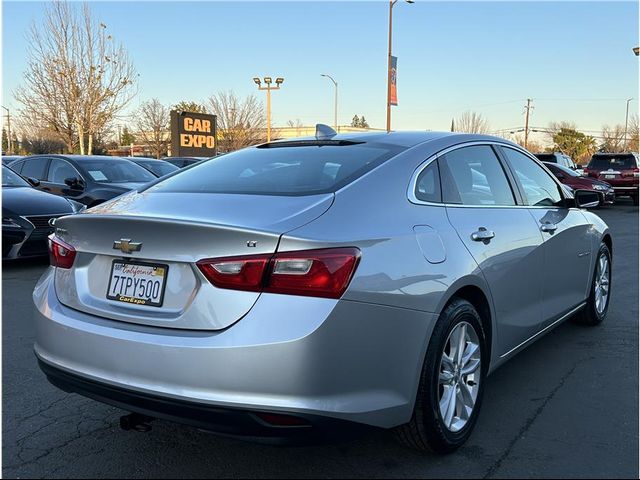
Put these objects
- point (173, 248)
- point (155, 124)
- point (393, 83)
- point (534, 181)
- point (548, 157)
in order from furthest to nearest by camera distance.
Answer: point (155, 124)
point (393, 83)
point (548, 157)
point (534, 181)
point (173, 248)

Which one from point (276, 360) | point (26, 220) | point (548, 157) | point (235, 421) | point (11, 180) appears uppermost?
point (548, 157)

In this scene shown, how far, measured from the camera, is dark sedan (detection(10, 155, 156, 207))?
10139 mm

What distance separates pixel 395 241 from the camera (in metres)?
2.58

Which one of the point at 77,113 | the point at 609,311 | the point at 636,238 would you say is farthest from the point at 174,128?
the point at 609,311

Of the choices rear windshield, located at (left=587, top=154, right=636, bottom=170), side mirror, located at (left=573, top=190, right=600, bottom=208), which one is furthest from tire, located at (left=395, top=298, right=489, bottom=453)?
rear windshield, located at (left=587, top=154, right=636, bottom=170)

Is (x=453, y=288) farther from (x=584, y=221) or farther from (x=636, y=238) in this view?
(x=636, y=238)

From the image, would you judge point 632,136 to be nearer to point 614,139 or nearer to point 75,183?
point 614,139

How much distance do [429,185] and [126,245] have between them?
5.07ft

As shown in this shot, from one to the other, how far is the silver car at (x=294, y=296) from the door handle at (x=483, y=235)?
14mm

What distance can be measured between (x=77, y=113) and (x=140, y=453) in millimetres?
27729

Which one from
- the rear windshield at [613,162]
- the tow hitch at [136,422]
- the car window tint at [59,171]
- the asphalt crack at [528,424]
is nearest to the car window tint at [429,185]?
the asphalt crack at [528,424]

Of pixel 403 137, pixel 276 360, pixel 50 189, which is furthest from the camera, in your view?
pixel 50 189

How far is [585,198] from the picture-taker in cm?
473

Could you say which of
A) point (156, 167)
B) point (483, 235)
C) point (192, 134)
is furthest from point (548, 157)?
point (483, 235)
